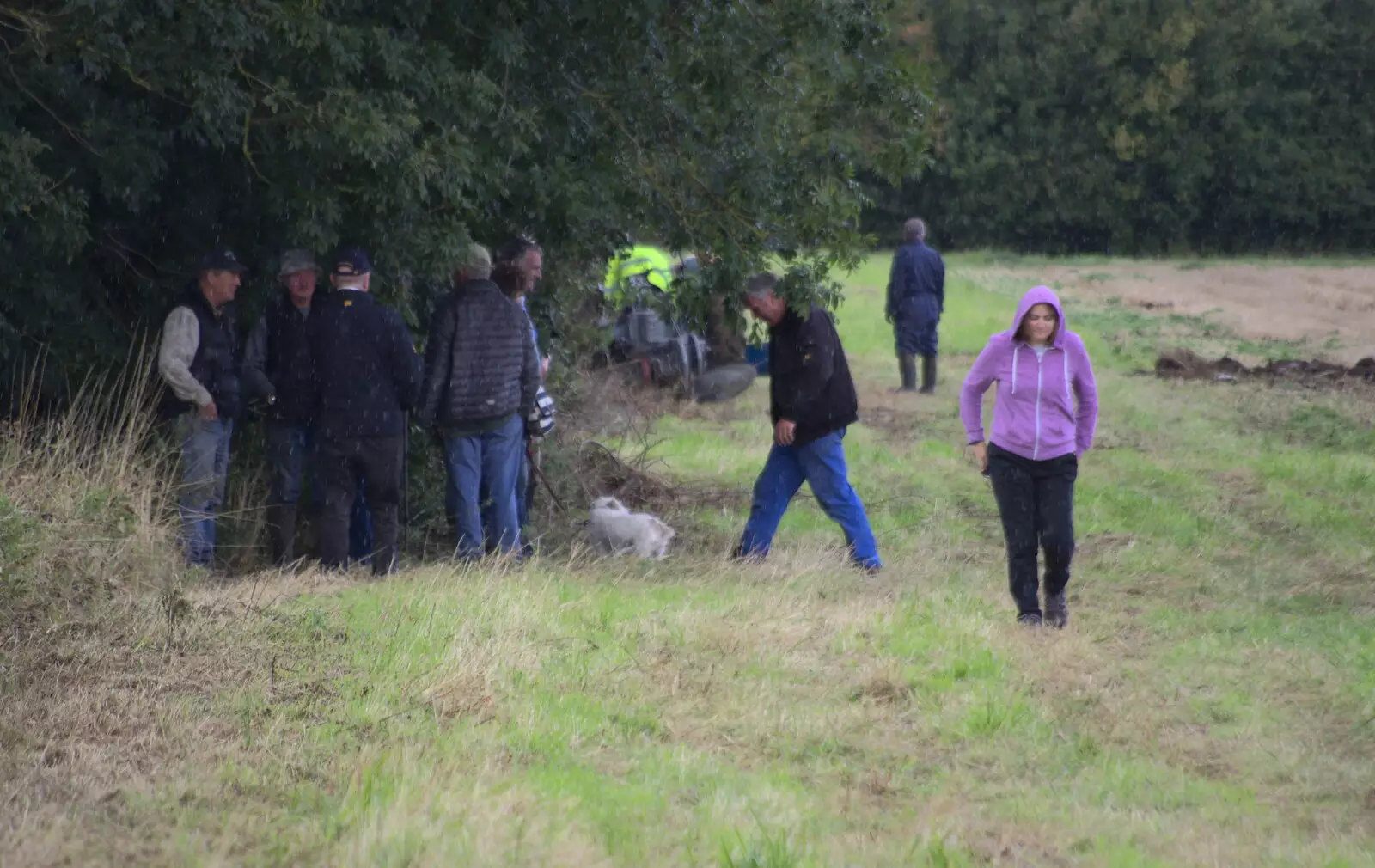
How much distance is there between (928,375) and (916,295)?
42.1 inches

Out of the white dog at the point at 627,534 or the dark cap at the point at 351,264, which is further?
the white dog at the point at 627,534

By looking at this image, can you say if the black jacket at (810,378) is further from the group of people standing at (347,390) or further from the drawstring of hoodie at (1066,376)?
the drawstring of hoodie at (1066,376)

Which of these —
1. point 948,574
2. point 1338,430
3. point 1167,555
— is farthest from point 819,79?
point 1338,430

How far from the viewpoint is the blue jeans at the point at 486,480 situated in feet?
30.3

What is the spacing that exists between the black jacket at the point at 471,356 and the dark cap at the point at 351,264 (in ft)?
2.08

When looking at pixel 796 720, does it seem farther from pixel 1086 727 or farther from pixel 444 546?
pixel 444 546

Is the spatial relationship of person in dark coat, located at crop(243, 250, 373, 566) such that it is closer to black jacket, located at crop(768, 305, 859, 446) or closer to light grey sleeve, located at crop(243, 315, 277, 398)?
light grey sleeve, located at crop(243, 315, 277, 398)

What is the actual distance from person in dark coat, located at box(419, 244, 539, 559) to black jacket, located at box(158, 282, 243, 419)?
1050mm

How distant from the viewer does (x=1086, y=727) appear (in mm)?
6438

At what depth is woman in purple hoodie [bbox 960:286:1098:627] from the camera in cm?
798

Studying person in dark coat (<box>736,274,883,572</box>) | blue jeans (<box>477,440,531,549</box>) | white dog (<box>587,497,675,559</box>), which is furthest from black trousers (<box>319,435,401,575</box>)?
person in dark coat (<box>736,274,883,572</box>)

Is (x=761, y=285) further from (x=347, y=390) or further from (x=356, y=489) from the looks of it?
(x=356, y=489)

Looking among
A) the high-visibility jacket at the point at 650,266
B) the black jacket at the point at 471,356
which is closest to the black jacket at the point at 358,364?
the black jacket at the point at 471,356

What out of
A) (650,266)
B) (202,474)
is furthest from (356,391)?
(650,266)
